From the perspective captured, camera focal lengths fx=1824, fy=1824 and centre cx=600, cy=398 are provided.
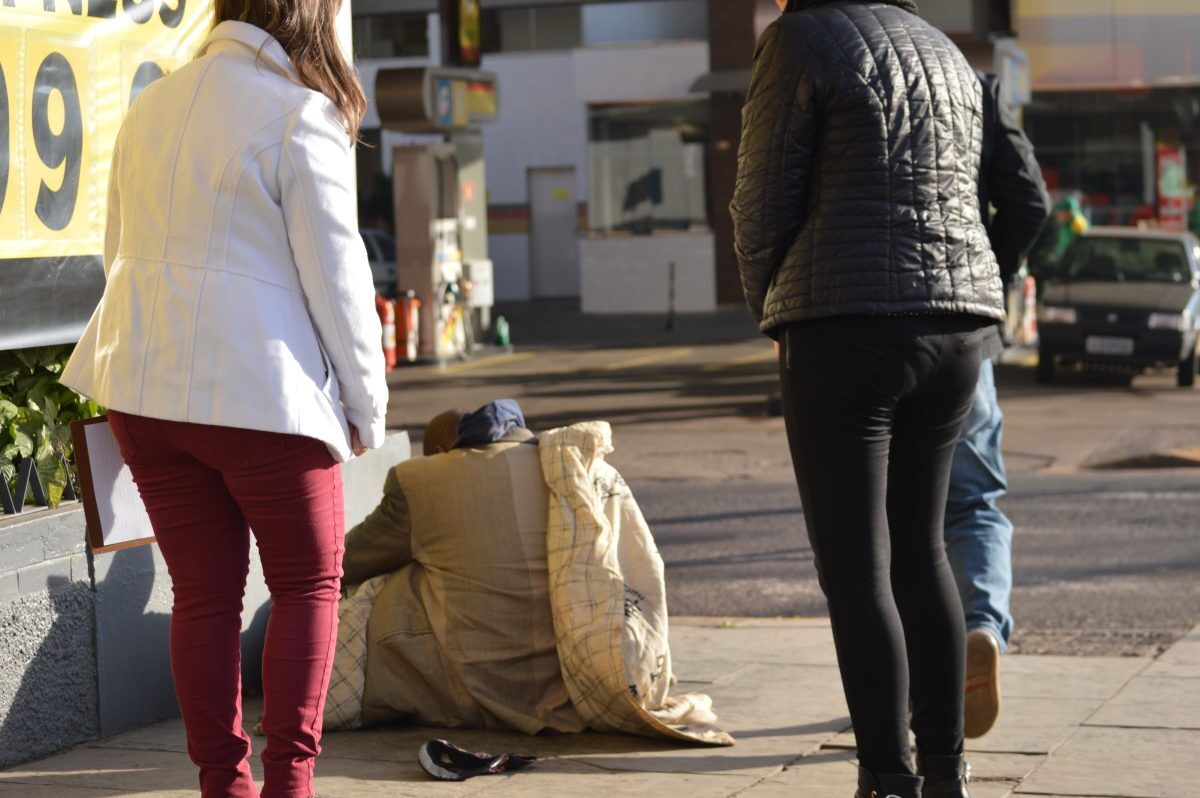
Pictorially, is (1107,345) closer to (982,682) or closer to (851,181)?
(982,682)

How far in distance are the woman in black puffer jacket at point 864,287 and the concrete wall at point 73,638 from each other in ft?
6.81

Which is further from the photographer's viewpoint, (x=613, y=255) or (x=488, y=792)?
(x=613, y=255)

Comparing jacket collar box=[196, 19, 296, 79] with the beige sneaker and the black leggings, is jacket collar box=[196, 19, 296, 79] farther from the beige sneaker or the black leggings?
the beige sneaker

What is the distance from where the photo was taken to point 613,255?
3225cm

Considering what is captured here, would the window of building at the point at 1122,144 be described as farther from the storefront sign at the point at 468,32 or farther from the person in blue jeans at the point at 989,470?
the person in blue jeans at the point at 989,470

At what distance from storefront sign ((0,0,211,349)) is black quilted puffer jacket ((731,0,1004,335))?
2.28m

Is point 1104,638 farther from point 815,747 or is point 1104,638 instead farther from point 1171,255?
point 1171,255

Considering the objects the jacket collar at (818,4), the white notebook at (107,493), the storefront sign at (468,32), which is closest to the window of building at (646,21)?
the storefront sign at (468,32)

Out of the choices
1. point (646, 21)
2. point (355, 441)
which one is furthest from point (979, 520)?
point (646, 21)

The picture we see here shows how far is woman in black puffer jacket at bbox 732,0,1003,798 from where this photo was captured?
3.63 m

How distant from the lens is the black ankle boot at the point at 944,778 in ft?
12.6

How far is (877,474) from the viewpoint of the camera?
144 inches

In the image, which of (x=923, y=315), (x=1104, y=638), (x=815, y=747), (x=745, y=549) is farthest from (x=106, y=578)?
(x=745, y=549)

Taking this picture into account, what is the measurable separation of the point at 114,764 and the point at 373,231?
31150mm
